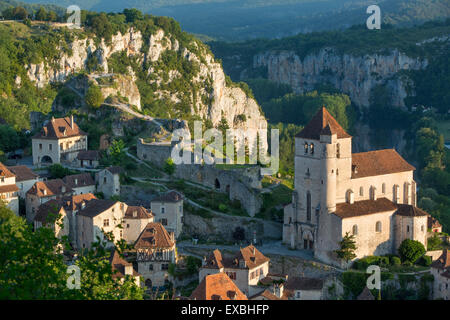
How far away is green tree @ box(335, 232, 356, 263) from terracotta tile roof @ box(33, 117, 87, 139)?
102ft

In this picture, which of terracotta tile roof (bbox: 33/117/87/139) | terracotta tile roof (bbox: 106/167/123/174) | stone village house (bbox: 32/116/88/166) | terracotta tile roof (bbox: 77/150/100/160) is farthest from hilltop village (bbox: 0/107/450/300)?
terracotta tile roof (bbox: 33/117/87/139)

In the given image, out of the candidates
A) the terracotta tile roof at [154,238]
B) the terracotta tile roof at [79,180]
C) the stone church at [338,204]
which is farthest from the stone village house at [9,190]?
the stone church at [338,204]

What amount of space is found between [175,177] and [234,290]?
22818 mm

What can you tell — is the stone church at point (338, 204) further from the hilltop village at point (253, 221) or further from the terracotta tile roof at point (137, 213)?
the terracotta tile roof at point (137, 213)

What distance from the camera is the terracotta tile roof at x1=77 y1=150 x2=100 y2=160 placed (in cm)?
7662

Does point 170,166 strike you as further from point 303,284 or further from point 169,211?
point 303,284

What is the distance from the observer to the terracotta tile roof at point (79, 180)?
7069cm

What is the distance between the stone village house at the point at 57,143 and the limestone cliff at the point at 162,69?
4310 cm

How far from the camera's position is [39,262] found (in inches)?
1211

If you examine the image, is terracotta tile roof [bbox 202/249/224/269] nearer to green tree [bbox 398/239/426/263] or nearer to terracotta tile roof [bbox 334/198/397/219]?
terracotta tile roof [bbox 334/198/397/219]

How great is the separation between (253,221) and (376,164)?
11.6 metres

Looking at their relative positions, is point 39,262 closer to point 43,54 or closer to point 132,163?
point 132,163

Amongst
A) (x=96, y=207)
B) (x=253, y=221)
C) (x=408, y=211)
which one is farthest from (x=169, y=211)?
(x=408, y=211)
